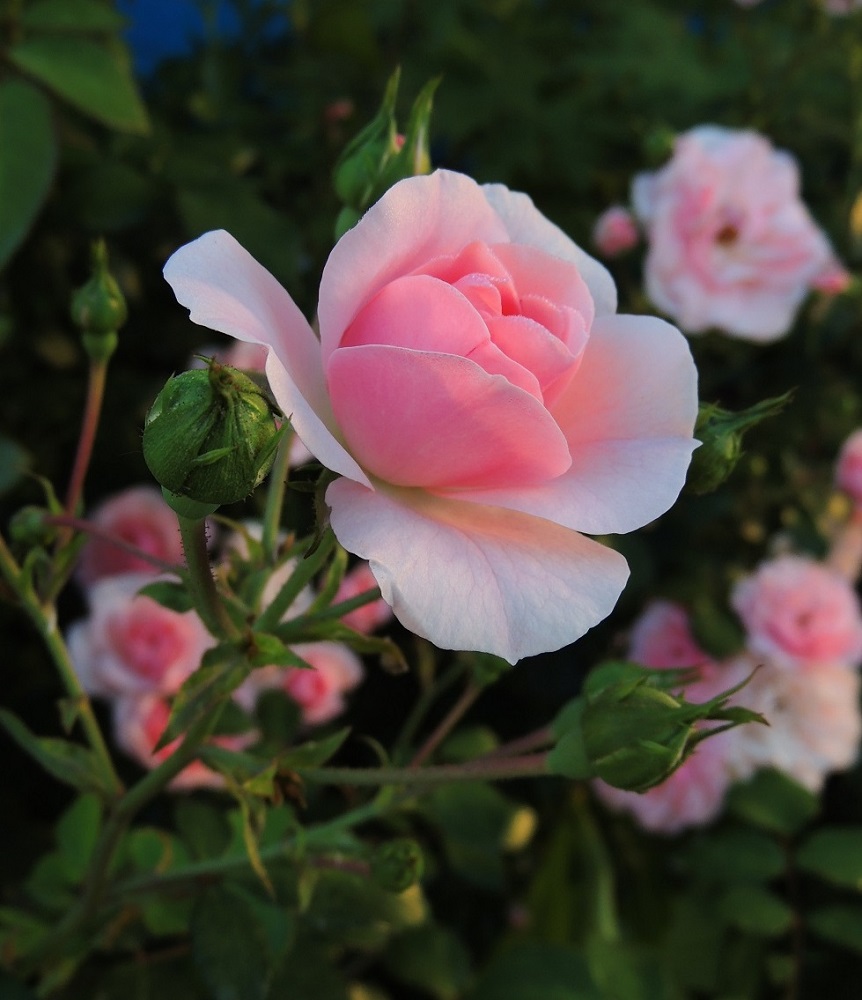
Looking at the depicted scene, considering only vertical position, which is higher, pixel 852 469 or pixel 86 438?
pixel 86 438

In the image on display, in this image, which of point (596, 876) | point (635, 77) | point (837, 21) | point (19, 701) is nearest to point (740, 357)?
point (635, 77)

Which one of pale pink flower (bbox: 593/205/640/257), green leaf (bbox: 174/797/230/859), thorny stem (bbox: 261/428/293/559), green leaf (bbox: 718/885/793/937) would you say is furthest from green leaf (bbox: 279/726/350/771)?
pale pink flower (bbox: 593/205/640/257)

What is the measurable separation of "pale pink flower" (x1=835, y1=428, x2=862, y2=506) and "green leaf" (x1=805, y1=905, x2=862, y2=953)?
0.59 m

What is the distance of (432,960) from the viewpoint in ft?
3.21

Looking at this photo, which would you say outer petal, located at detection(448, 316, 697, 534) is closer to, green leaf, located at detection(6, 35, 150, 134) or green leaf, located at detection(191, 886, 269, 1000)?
green leaf, located at detection(191, 886, 269, 1000)

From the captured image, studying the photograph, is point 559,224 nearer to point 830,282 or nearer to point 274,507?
point 830,282

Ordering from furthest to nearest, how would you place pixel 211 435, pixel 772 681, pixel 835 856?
1. pixel 772 681
2. pixel 835 856
3. pixel 211 435

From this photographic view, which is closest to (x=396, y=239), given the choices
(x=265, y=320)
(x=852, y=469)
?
(x=265, y=320)

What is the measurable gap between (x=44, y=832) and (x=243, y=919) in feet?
1.60

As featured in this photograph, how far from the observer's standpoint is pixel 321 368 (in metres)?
0.50

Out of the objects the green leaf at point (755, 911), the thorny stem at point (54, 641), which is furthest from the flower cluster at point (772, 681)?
the thorny stem at point (54, 641)

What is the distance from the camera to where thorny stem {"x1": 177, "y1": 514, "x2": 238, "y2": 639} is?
44 cm

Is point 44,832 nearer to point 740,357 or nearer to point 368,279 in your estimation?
point 368,279

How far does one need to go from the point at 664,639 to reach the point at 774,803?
9.3 inches
